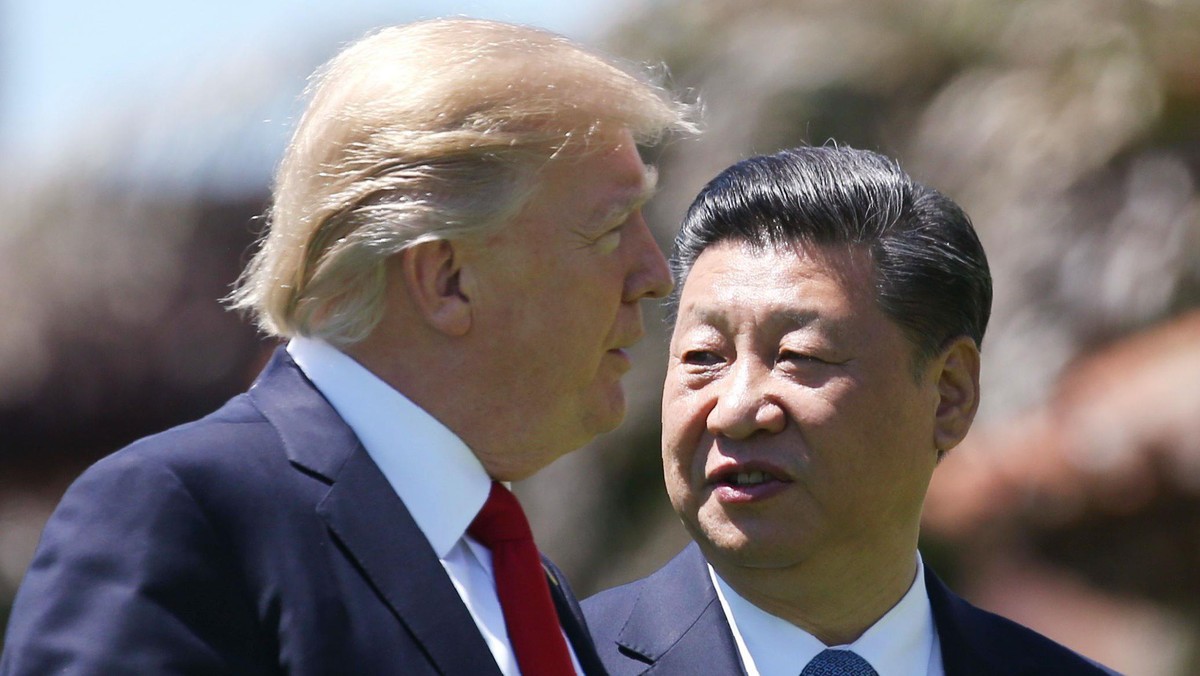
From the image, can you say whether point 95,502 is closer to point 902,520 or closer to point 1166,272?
point 902,520

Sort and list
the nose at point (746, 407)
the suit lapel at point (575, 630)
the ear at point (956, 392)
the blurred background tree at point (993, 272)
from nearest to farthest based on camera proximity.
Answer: the suit lapel at point (575, 630) → the nose at point (746, 407) → the ear at point (956, 392) → the blurred background tree at point (993, 272)

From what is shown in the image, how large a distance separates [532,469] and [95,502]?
694 mm

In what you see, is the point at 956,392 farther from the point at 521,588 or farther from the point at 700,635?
the point at 521,588

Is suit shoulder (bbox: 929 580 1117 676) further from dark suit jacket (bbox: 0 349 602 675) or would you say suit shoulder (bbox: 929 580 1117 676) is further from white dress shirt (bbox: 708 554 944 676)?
dark suit jacket (bbox: 0 349 602 675)

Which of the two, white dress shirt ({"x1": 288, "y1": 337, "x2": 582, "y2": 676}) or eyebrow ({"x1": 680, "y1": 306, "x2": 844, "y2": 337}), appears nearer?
white dress shirt ({"x1": 288, "y1": 337, "x2": 582, "y2": 676})

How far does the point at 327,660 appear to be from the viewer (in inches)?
75.7

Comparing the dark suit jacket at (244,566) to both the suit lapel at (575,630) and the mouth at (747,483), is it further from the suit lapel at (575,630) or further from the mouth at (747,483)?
the mouth at (747,483)

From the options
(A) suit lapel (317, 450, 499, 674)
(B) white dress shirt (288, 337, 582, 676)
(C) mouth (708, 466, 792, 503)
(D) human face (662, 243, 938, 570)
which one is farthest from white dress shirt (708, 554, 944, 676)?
(A) suit lapel (317, 450, 499, 674)

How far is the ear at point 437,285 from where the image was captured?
2.14 m

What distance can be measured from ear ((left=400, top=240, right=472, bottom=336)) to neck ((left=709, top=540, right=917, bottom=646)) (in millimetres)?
953

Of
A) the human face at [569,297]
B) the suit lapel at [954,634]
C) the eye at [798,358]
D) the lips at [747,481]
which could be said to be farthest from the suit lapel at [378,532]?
the suit lapel at [954,634]

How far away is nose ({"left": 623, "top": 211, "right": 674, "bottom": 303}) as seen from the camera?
232 cm

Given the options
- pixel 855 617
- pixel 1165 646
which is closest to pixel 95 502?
pixel 855 617

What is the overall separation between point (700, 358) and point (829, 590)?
0.50 meters
